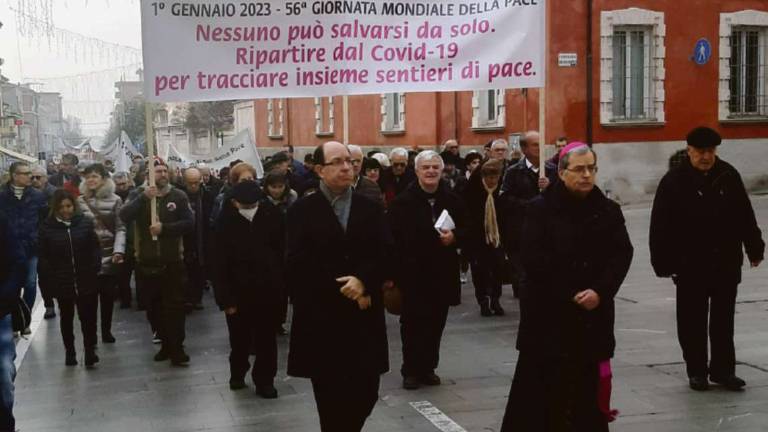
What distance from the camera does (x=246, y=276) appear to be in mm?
8539

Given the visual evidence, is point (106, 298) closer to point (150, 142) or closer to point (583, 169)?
point (150, 142)

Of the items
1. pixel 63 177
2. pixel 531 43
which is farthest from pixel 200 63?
pixel 63 177

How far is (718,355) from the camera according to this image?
7730 millimetres

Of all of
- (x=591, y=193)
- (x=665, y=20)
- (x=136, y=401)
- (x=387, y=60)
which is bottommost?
(x=136, y=401)

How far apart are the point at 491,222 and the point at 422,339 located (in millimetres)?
2552

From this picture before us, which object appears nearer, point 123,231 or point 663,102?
point 123,231

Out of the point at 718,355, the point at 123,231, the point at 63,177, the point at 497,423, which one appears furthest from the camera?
the point at 63,177

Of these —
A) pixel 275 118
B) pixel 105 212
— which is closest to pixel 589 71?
pixel 105 212

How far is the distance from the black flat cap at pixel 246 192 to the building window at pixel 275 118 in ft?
118

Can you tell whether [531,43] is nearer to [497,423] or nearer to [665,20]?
[497,423]

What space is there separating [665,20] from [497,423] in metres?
19.9

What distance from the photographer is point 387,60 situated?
8594mm

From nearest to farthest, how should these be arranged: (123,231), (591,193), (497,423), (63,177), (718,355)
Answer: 1. (591,193)
2. (497,423)
3. (718,355)
4. (123,231)
5. (63,177)

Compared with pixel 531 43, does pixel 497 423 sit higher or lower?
lower
